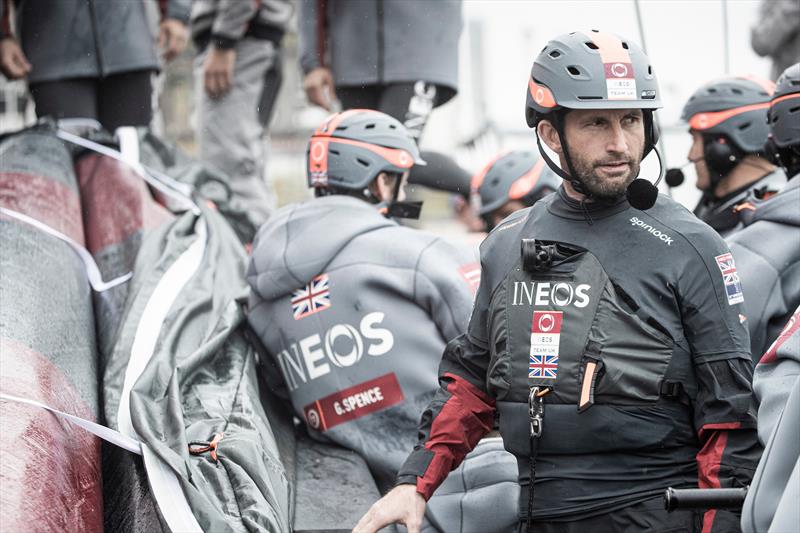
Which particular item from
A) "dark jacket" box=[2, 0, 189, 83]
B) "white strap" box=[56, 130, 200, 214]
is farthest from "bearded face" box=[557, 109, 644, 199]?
"dark jacket" box=[2, 0, 189, 83]

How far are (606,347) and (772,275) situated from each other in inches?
48.6

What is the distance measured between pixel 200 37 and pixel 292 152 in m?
11.5

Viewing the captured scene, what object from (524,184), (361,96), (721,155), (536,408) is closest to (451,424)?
(536,408)

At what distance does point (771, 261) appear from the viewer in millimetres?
3965

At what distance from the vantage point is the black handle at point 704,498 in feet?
8.01

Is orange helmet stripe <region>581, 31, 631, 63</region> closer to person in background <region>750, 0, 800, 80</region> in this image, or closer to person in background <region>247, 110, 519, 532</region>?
person in background <region>247, 110, 519, 532</region>

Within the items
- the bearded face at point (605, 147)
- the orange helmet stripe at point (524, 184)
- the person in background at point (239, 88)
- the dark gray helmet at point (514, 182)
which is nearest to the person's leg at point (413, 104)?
the dark gray helmet at point (514, 182)

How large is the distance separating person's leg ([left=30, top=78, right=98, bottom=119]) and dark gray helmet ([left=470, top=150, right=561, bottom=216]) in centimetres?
230

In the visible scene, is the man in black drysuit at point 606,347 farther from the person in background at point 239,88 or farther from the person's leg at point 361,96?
the person in background at point 239,88

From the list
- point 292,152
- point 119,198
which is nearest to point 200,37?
point 119,198

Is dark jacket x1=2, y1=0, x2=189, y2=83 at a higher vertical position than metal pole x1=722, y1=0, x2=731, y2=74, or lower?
higher

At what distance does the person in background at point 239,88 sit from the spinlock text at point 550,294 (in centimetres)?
462

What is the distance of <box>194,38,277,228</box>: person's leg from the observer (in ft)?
25.4

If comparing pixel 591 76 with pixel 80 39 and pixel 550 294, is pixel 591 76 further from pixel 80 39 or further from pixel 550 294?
pixel 80 39
